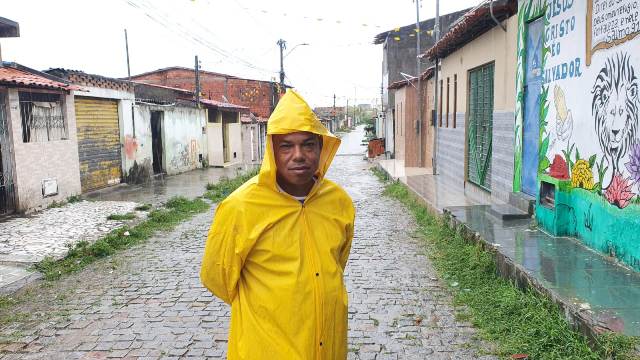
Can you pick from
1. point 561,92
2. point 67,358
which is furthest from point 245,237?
point 561,92

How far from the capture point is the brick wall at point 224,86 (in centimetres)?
3572

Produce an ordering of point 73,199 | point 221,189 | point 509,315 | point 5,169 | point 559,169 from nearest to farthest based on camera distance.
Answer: point 509,315, point 559,169, point 5,169, point 73,199, point 221,189

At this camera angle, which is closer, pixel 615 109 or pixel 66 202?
pixel 615 109

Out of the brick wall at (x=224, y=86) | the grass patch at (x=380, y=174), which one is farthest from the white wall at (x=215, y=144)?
the brick wall at (x=224, y=86)

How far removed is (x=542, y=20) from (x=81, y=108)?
38.6 ft

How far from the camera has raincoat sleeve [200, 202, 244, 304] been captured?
2.30m

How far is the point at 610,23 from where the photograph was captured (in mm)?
5344

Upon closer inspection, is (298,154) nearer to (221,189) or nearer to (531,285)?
(531,285)

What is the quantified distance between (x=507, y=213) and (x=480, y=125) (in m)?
3.73

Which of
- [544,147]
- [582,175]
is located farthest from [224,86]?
[582,175]

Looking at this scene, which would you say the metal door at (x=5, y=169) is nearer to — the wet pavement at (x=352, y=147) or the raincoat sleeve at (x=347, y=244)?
the raincoat sleeve at (x=347, y=244)

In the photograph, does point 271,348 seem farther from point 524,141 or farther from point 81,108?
point 81,108

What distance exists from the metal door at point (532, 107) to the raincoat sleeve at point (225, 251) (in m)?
6.21

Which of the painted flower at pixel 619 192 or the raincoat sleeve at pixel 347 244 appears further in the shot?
the painted flower at pixel 619 192
